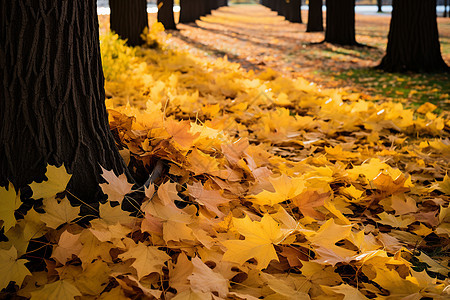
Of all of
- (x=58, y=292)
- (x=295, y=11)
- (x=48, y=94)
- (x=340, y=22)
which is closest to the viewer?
(x=58, y=292)

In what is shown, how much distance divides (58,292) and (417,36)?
303 inches

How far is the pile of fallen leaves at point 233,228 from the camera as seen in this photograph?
1.38 metres

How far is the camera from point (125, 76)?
196 inches

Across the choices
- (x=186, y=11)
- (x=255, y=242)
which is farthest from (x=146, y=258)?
(x=186, y=11)

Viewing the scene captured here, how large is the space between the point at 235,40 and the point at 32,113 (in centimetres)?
1224

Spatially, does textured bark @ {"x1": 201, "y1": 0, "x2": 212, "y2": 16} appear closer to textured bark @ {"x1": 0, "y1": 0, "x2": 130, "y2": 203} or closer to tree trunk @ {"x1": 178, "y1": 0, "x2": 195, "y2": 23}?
tree trunk @ {"x1": 178, "y1": 0, "x2": 195, "y2": 23}

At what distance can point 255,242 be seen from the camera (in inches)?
55.1

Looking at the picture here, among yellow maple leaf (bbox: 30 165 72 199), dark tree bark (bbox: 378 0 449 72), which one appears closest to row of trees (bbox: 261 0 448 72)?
dark tree bark (bbox: 378 0 449 72)

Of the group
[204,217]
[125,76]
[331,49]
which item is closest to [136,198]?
[204,217]

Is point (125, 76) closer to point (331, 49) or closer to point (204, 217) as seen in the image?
point (204, 217)

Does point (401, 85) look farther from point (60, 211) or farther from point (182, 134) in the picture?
point (60, 211)

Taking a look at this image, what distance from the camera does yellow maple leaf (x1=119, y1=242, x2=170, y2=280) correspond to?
1.34 meters

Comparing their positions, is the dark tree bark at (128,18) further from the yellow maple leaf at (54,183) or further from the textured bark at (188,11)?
the textured bark at (188,11)

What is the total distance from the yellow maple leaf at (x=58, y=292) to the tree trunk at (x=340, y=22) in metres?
10.8
